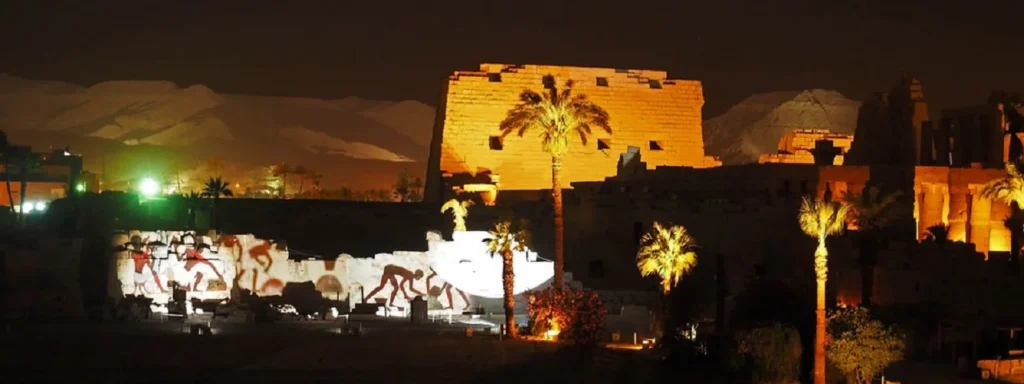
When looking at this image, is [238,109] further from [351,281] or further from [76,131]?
[351,281]

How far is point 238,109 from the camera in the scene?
116062 millimetres

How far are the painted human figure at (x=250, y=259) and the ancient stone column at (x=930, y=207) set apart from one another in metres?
16.9

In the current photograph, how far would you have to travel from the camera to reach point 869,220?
121ft

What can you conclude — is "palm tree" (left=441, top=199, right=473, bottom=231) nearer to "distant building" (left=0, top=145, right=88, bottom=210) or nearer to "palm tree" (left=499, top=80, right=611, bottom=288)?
"palm tree" (left=499, top=80, right=611, bottom=288)

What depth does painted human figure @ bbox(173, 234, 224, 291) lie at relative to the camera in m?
33.6

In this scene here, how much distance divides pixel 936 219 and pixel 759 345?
14.7m

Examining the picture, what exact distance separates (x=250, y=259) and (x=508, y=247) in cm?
584

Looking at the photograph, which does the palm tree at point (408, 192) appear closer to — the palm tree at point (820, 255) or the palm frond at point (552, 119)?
the palm frond at point (552, 119)

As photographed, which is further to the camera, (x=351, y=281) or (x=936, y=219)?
(x=936, y=219)

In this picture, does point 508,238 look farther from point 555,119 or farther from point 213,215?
point 213,215

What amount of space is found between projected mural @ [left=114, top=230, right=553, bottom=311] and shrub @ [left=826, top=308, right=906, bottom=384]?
837 cm

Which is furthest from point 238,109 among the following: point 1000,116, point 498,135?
point 1000,116

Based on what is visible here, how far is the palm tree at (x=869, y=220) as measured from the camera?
34.6 metres

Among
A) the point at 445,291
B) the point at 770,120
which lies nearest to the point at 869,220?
the point at 445,291
